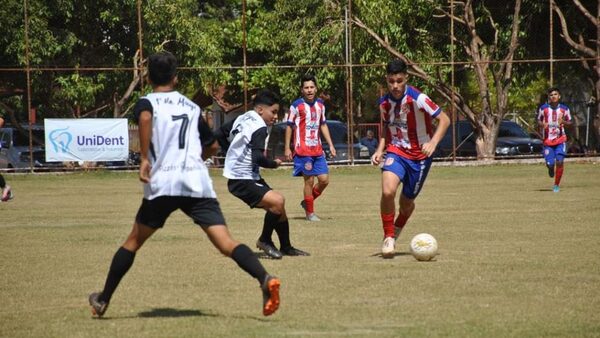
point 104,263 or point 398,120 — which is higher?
point 398,120

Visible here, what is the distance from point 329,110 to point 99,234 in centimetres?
3515

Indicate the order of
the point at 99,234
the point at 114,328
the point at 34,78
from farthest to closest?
the point at 34,78 < the point at 99,234 < the point at 114,328

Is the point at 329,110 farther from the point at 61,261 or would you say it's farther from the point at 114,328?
the point at 114,328

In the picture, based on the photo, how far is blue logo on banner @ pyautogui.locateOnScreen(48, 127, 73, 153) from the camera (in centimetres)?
3152

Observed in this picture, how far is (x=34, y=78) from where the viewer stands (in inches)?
1388

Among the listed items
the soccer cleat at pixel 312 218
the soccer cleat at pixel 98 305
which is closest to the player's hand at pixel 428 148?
the soccer cleat at pixel 98 305

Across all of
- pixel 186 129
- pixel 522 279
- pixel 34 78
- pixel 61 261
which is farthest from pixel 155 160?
pixel 34 78

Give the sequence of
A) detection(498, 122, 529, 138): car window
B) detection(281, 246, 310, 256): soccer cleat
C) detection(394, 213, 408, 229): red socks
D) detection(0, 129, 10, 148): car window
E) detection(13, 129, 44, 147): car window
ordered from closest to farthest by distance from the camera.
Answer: detection(281, 246, 310, 256): soccer cleat → detection(394, 213, 408, 229): red socks → detection(0, 129, 10, 148): car window → detection(13, 129, 44, 147): car window → detection(498, 122, 529, 138): car window

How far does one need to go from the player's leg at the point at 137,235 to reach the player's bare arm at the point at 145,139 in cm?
19

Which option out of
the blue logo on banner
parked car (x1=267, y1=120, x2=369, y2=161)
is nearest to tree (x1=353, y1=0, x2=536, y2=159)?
parked car (x1=267, y1=120, x2=369, y2=161)

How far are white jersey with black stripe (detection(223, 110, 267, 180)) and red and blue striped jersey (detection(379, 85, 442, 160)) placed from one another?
4.39ft

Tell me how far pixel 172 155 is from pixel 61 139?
81.2 feet

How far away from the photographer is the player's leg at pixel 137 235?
7.62 meters

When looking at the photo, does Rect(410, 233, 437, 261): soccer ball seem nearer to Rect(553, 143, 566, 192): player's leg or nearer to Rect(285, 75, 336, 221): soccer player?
Rect(285, 75, 336, 221): soccer player
